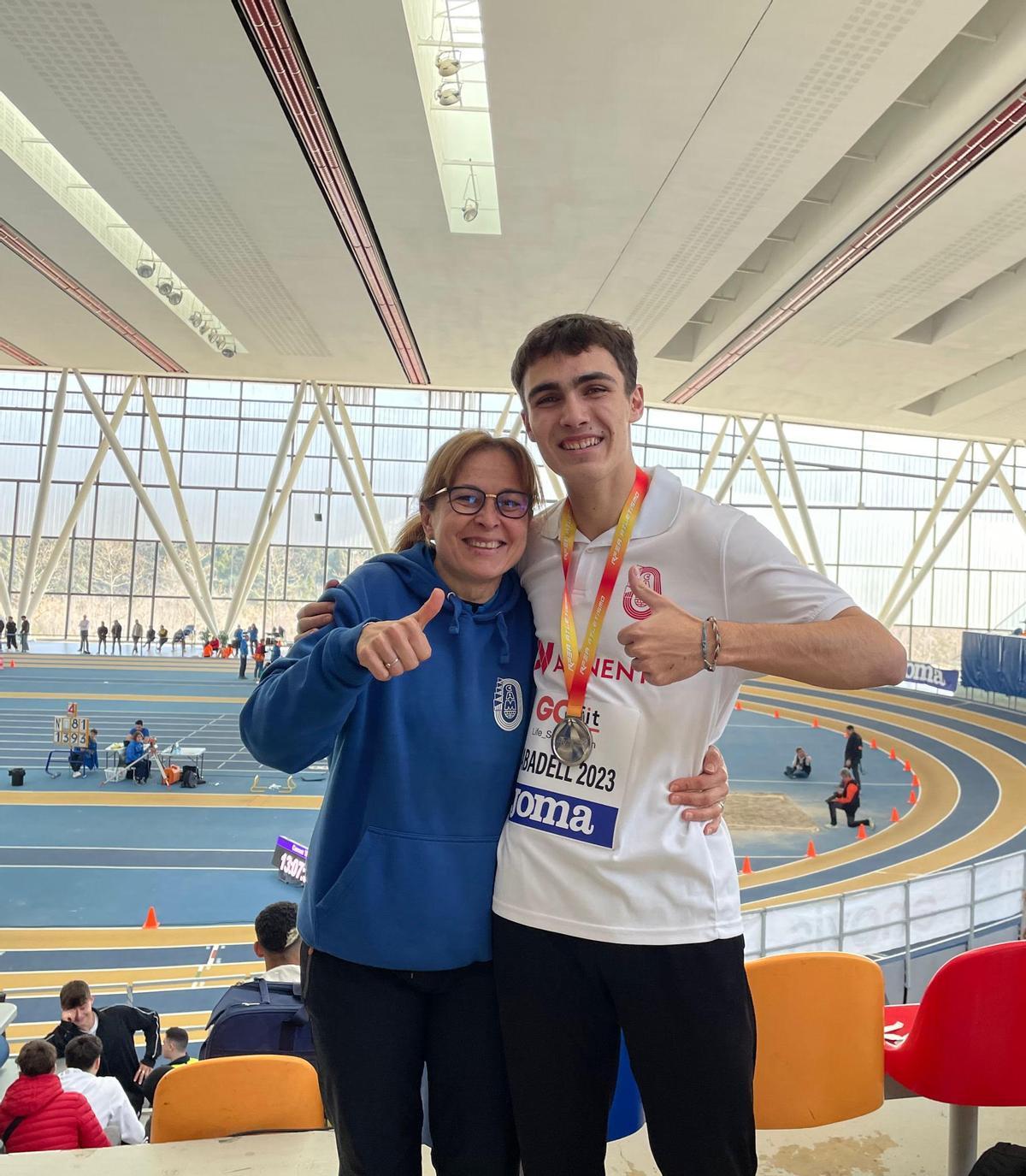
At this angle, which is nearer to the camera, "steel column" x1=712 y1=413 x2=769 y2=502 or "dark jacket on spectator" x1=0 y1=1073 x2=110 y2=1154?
"dark jacket on spectator" x1=0 y1=1073 x2=110 y2=1154

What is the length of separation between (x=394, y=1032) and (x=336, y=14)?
9485mm

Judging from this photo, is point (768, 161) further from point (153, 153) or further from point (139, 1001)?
point (139, 1001)

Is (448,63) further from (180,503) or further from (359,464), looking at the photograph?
(180,503)

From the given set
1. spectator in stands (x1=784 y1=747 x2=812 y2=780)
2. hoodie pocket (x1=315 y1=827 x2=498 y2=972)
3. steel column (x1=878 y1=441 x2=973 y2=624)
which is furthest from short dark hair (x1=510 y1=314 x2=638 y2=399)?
steel column (x1=878 y1=441 x2=973 y2=624)

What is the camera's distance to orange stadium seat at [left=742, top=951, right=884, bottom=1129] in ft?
7.52

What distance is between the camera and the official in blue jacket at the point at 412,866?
1.86 m

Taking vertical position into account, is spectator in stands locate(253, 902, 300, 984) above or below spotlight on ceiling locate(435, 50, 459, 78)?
below

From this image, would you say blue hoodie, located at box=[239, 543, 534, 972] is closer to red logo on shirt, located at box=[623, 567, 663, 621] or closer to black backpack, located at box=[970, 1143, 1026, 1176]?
red logo on shirt, located at box=[623, 567, 663, 621]

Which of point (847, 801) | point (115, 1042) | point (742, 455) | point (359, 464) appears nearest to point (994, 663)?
point (742, 455)

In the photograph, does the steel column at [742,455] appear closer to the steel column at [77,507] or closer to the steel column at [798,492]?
the steel column at [798,492]

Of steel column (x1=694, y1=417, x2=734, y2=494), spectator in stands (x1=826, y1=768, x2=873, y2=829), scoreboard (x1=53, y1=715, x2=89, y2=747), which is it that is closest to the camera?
spectator in stands (x1=826, y1=768, x2=873, y2=829)

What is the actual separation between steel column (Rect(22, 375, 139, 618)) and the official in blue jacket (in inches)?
1256

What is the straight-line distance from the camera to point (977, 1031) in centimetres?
229

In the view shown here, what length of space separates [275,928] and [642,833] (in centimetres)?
397
